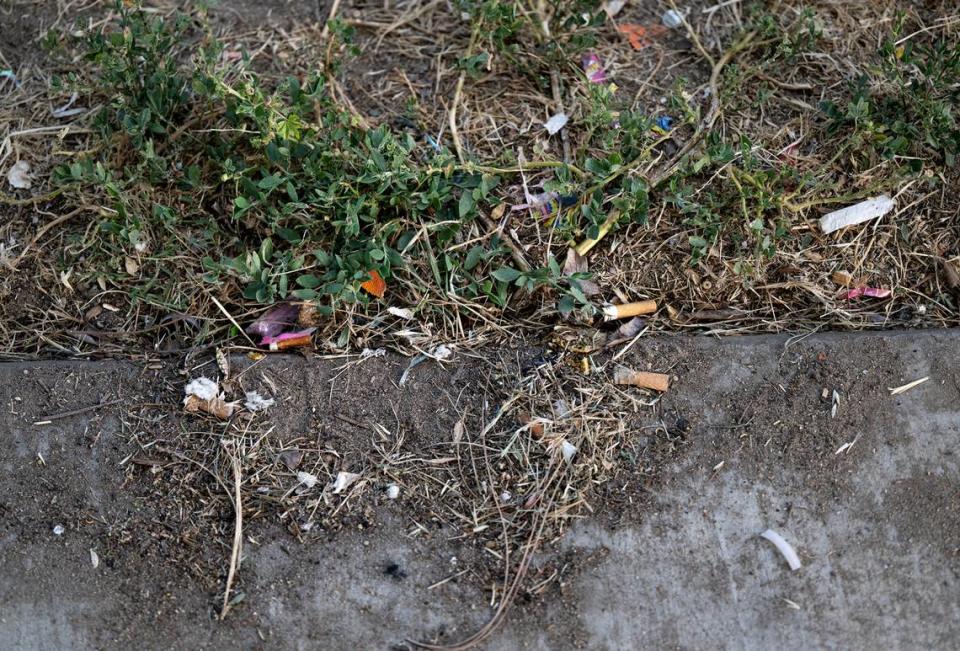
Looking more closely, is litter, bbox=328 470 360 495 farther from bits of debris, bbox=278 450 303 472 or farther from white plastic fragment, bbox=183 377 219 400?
white plastic fragment, bbox=183 377 219 400

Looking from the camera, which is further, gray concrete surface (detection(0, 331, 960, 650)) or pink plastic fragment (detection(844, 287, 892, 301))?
pink plastic fragment (detection(844, 287, 892, 301))

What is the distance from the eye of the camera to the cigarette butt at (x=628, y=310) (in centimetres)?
223

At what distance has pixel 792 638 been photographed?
1931 millimetres

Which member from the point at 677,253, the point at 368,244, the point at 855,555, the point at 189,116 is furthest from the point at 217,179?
the point at 855,555

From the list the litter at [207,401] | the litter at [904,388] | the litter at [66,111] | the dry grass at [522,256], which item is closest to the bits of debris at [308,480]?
the dry grass at [522,256]

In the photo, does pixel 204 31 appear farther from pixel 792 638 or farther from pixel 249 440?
pixel 792 638

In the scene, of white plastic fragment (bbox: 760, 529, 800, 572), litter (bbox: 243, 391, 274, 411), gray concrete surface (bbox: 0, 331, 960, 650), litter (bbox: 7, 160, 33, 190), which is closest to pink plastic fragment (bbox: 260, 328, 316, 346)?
litter (bbox: 243, 391, 274, 411)

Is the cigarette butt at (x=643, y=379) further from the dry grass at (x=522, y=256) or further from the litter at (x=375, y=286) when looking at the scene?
the litter at (x=375, y=286)

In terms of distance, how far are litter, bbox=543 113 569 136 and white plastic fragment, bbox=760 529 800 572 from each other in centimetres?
127

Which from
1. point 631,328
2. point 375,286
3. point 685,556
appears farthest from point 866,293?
point 375,286

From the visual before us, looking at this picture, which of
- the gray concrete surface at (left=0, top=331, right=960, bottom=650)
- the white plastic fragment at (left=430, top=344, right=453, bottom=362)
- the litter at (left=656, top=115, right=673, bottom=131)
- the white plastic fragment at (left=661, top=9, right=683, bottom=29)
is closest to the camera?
the gray concrete surface at (left=0, top=331, right=960, bottom=650)

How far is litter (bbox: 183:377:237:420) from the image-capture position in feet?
7.02

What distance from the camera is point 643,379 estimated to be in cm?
215

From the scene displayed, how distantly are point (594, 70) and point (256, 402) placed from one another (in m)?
1.44
